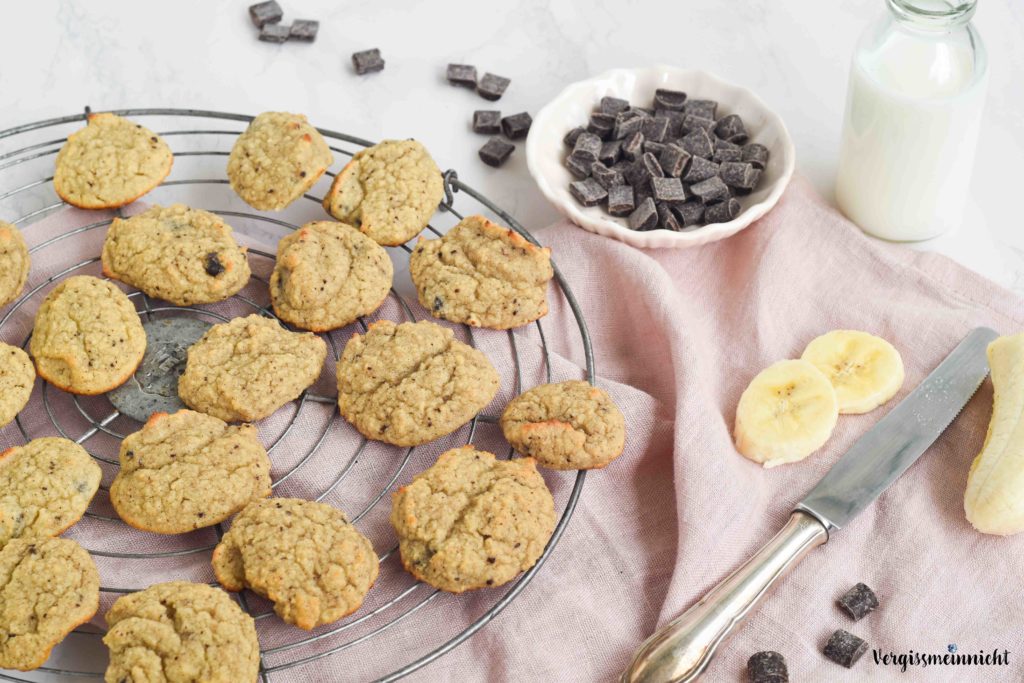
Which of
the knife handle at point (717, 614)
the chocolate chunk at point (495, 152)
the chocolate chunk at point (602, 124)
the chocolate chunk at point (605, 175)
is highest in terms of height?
the chocolate chunk at point (602, 124)

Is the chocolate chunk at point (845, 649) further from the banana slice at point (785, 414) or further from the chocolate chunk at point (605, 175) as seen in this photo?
the chocolate chunk at point (605, 175)

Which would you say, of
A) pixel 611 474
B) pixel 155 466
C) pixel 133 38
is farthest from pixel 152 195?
pixel 611 474

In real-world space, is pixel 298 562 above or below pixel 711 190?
below

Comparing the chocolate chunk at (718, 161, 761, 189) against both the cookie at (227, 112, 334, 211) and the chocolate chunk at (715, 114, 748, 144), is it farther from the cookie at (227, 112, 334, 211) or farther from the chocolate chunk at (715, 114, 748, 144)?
the cookie at (227, 112, 334, 211)

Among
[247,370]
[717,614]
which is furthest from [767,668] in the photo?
[247,370]

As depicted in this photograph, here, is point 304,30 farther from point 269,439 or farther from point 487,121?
point 269,439

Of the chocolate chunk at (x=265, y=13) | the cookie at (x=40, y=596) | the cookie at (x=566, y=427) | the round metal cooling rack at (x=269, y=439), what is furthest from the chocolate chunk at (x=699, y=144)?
the cookie at (x=40, y=596)
